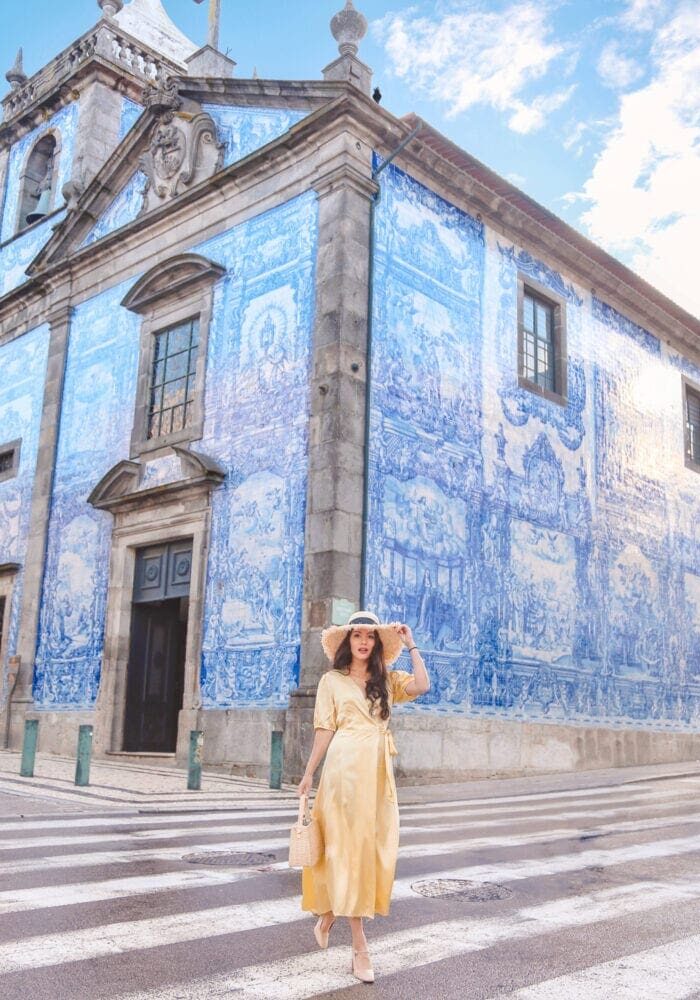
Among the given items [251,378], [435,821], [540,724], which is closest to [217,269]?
[251,378]

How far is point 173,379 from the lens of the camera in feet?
51.5

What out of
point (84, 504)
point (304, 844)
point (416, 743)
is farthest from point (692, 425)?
point (304, 844)

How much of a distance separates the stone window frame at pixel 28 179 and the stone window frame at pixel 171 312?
17.0 ft

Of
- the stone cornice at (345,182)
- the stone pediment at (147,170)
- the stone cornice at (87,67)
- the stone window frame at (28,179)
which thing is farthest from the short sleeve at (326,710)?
the stone cornice at (87,67)

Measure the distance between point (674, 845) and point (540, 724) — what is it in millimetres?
7460

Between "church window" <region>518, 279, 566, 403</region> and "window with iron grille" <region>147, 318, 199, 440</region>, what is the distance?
5233 mm

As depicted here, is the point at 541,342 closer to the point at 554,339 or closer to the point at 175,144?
the point at 554,339

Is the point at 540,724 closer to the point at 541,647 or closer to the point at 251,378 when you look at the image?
the point at 541,647

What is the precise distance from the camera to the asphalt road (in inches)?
140

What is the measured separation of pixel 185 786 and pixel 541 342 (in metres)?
9.72

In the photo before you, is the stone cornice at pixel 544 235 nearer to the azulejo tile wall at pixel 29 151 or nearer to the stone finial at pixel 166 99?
the stone finial at pixel 166 99

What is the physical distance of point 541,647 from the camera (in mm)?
15234

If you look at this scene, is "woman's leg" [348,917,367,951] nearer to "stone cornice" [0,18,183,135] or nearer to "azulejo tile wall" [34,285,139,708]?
"azulejo tile wall" [34,285,139,708]

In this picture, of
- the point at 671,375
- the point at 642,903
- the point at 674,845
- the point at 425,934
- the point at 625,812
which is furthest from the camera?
the point at 671,375
